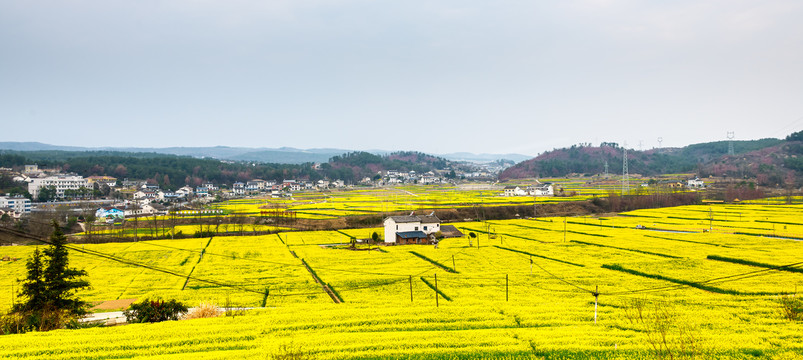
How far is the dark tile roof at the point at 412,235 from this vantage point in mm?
43184

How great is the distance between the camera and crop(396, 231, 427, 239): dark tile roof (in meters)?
43.2

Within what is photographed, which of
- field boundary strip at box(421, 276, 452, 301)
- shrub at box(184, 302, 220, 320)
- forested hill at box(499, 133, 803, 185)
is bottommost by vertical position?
field boundary strip at box(421, 276, 452, 301)

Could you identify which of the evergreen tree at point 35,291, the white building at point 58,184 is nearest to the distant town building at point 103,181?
the white building at point 58,184

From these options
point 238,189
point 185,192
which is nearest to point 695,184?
point 238,189

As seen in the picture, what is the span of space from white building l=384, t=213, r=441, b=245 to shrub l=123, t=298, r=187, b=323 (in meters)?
26.6

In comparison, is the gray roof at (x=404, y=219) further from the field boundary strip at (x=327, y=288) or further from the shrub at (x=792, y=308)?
the shrub at (x=792, y=308)

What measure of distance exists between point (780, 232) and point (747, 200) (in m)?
39.9

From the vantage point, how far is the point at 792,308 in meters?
16.3

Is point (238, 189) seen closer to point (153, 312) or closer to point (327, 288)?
point (327, 288)

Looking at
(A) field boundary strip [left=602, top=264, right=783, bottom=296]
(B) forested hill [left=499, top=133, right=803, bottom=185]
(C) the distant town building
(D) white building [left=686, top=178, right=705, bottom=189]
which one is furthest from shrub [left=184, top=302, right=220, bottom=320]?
(B) forested hill [left=499, top=133, right=803, bottom=185]

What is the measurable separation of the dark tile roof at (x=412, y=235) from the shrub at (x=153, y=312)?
26594 mm

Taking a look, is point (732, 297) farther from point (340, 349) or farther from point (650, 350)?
point (340, 349)

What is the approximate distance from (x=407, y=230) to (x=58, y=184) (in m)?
80.2

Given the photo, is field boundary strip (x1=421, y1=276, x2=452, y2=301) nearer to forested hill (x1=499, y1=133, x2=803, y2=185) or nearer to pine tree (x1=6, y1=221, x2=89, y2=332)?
pine tree (x1=6, y1=221, x2=89, y2=332)
